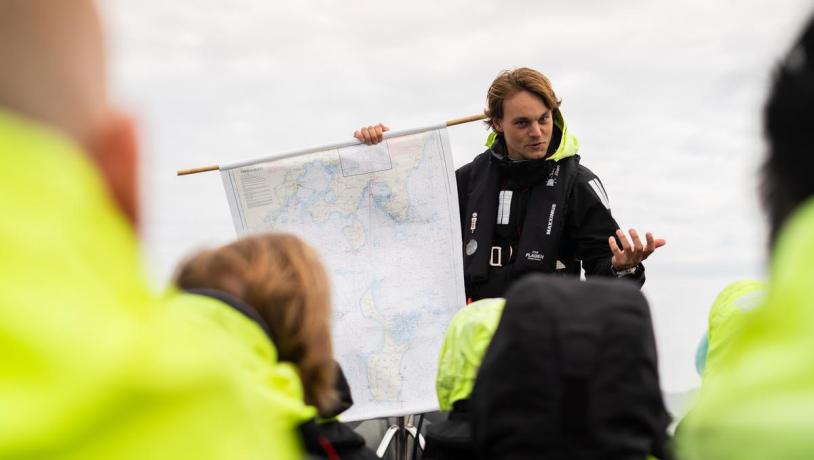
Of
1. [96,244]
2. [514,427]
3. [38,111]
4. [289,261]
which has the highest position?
[38,111]

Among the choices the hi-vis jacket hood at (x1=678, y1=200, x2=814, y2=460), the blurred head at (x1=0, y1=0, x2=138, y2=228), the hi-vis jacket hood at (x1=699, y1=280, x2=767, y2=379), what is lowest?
the hi-vis jacket hood at (x1=699, y1=280, x2=767, y2=379)

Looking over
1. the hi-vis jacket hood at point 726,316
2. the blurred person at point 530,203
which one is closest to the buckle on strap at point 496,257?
the blurred person at point 530,203

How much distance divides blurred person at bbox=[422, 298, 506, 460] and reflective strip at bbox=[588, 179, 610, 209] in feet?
5.85

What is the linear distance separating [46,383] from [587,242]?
333cm

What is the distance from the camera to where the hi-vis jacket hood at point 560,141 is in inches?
151

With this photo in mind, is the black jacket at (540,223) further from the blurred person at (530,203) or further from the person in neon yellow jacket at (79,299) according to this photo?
the person in neon yellow jacket at (79,299)

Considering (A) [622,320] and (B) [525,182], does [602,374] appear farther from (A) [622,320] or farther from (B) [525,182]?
(B) [525,182]

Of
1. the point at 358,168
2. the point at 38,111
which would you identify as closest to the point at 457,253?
the point at 358,168

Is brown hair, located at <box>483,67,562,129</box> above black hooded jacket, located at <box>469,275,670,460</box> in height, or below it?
above

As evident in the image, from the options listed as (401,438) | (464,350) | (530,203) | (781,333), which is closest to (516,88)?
(530,203)

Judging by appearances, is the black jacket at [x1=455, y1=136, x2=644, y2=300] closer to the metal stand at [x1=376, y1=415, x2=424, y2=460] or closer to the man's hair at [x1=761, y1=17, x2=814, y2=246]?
the metal stand at [x1=376, y1=415, x2=424, y2=460]

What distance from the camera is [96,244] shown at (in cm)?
60

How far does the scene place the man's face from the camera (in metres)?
3.82

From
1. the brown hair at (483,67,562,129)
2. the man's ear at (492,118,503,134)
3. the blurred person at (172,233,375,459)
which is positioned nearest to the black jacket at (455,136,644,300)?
the man's ear at (492,118,503,134)
